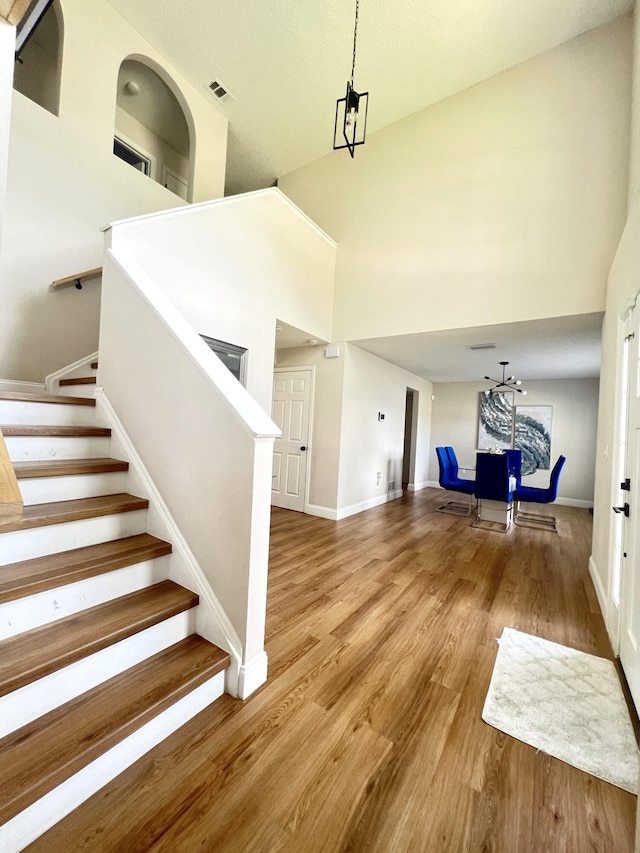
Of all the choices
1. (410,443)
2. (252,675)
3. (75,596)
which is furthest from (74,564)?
(410,443)

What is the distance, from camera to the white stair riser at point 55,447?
1.83 meters

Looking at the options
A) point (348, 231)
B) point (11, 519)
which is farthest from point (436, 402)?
point (11, 519)

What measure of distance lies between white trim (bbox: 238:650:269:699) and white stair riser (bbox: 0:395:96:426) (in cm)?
177

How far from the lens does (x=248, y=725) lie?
1.45m

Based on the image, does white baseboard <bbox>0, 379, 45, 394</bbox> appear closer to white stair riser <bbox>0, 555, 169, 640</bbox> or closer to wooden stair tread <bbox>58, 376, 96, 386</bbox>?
wooden stair tread <bbox>58, 376, 96, 386</bbox>

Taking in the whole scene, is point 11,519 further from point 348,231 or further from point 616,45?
point 616,45

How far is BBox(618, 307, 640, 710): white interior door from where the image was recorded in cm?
167

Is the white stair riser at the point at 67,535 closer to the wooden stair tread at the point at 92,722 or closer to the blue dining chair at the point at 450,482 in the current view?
the wooden stair tread at the point at 92,722

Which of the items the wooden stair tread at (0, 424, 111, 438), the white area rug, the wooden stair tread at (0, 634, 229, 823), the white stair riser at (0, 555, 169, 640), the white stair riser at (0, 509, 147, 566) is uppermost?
the wooden stair tread at (0, 424, 111, 438)

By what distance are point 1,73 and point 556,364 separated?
22.0ft

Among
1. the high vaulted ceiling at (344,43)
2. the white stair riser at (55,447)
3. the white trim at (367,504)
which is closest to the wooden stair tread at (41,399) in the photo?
the white stair riser at (55,447)

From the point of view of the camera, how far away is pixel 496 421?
7477mm

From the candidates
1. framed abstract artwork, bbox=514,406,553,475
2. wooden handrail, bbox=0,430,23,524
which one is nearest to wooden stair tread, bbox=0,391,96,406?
wooden handrail, bbox=0,430,23,524

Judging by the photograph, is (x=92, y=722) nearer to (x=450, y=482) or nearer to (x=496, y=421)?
(x=450, y=482)
